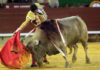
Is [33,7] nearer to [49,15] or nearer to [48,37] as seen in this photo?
[48,37]

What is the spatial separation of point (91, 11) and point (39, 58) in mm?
5883

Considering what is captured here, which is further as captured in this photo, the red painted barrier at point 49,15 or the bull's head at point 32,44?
the red painted barrier at point 49,15

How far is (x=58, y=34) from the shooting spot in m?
5.57

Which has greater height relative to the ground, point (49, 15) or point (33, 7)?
point (33, 7)

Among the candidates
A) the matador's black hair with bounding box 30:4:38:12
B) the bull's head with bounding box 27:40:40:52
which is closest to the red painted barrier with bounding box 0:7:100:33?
the matador's black hair with bounding box 30:4:38:12

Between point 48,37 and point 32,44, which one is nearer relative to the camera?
point 32,44

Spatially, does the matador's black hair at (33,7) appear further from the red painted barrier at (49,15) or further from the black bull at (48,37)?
the red painted barrier at (49,15)

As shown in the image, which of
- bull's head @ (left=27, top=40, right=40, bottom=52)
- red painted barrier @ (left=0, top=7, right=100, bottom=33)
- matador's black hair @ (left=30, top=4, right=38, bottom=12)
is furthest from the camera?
red painted barrier @ (left=0, top=7, right=100, bottom=33)

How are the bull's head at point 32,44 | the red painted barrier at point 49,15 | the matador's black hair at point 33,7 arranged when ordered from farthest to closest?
1. the red painted barrier at point 49,15
2. the matador's black hair at point 33,7
3. the bull's head at point 32,44

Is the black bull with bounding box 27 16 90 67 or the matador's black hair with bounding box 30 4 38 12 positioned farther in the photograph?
the matador's black hair with bounding box 30 4 38 12

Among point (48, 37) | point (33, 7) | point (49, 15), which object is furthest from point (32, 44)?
point (49, 15)

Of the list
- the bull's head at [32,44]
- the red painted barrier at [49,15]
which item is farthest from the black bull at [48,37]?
the red painted barrier at [49,15]

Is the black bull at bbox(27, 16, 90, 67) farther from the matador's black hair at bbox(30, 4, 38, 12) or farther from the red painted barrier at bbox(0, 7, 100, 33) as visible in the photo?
the red painted barrier at bbox(0, 7, 100, 33)

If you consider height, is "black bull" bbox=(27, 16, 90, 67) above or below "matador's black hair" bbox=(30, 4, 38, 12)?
below
